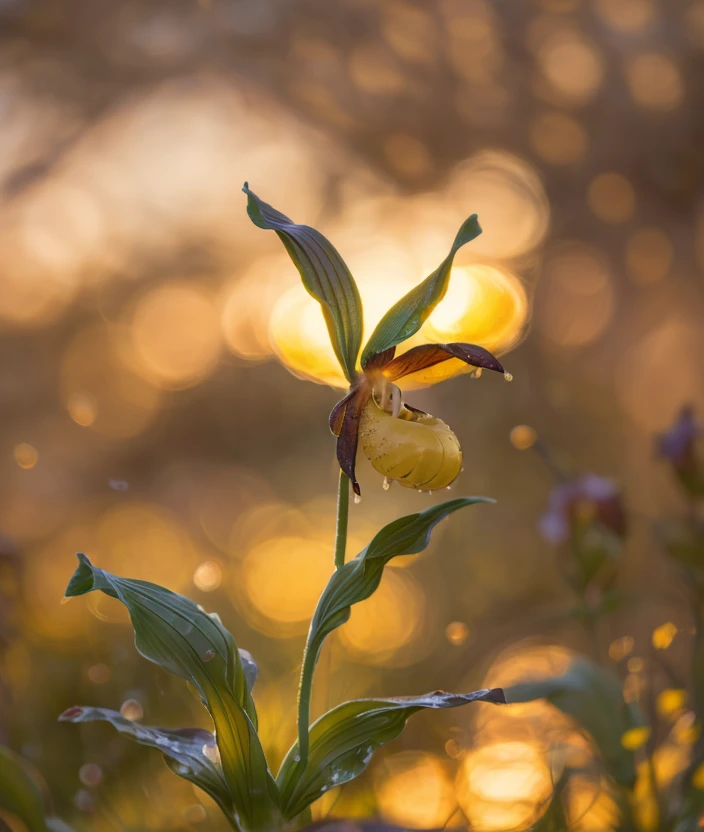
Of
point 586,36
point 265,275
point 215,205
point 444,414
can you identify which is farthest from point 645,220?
point 215,205

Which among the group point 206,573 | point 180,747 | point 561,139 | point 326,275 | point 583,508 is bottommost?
point 180,747

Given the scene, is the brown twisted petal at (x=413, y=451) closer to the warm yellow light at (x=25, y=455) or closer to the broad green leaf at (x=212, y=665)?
the broad green leaf at (x=212, y=665)

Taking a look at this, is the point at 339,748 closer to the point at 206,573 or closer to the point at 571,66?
the point at 206,573

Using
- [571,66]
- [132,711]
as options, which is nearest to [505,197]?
[571,66]

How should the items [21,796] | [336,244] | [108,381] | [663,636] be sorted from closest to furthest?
[21,796]
[663,636]
[336,244]
[108,381]

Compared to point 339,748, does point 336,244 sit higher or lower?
higher

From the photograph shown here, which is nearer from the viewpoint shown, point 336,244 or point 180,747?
point 180,747

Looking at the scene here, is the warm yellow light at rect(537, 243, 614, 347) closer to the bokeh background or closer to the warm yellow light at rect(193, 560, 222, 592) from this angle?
the bokeh background

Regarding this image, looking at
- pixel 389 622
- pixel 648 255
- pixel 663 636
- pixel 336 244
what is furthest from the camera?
pixel 648 255
